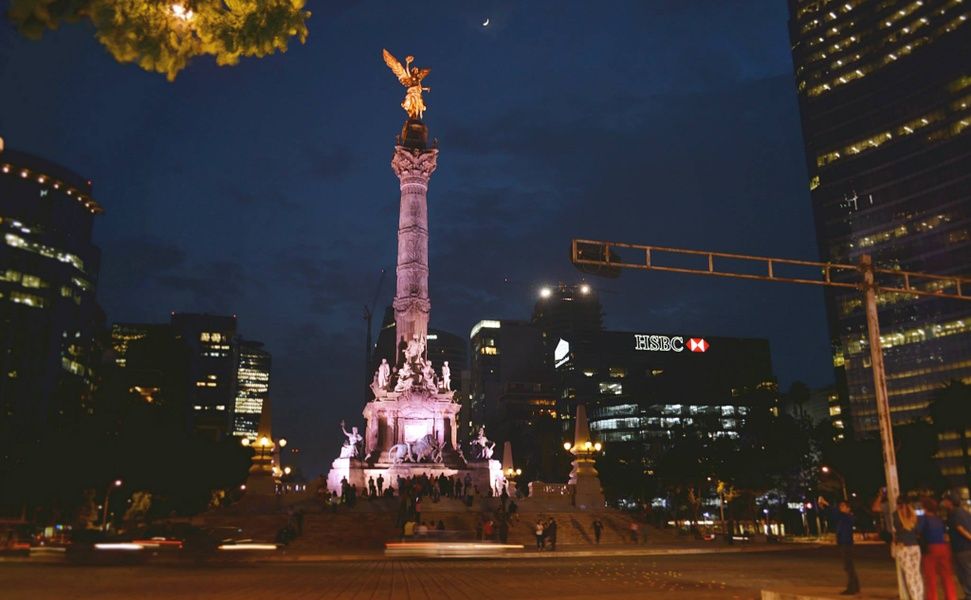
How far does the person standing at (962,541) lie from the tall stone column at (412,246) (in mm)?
53990

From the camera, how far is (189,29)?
6.81 m

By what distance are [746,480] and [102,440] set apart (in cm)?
5446

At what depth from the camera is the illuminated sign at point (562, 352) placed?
164m

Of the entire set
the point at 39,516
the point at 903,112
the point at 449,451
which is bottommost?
the point at 39,516

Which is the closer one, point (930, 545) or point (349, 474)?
point (930, 545)

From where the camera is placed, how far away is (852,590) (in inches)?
512

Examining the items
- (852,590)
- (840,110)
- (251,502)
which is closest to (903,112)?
(840,110)

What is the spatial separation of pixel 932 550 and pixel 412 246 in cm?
5658

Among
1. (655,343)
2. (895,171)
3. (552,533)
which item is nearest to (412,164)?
(552,533)

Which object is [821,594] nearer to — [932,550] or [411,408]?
[932,550]

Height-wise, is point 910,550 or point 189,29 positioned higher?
point 189,29

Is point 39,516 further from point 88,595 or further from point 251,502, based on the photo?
point 88,595

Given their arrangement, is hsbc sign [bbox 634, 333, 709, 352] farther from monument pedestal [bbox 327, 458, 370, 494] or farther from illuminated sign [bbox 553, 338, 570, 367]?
monument pedestal [bbox 327, 458, 370, 494]

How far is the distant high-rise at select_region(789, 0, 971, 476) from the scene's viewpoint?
346ft
